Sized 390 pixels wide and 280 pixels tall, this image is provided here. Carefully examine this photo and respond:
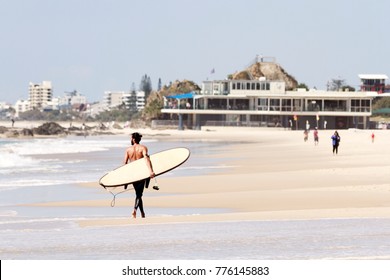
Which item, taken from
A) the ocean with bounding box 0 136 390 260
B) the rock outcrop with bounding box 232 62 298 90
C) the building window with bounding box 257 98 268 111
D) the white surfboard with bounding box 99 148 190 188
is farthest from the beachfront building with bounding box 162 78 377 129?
the ocean with bounding box 0 136 390 260

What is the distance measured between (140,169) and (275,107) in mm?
84648

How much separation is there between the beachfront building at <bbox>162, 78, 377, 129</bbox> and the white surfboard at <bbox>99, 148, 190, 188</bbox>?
8036cm

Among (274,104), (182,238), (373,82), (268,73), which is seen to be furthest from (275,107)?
(182,238)

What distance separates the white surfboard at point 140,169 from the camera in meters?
15.4

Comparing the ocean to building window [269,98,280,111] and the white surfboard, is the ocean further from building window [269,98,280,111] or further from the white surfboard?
building window [269,98,280,111]

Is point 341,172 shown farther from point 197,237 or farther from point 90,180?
point 197,237

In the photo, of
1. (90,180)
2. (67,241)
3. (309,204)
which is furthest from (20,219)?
(90,180)

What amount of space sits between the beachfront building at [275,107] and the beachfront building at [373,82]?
205ft

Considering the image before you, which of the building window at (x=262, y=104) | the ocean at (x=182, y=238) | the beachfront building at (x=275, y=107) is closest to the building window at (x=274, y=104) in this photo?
the beachfront building at (x=275, y=107)

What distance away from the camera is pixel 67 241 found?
43.3 feet

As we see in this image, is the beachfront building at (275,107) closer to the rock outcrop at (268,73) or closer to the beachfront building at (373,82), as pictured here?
the rock outcrop at (268,73)

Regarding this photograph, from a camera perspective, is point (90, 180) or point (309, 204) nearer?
point (309, 204)

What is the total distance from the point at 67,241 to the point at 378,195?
8537mm

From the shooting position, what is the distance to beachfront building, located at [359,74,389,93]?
6344 inches
